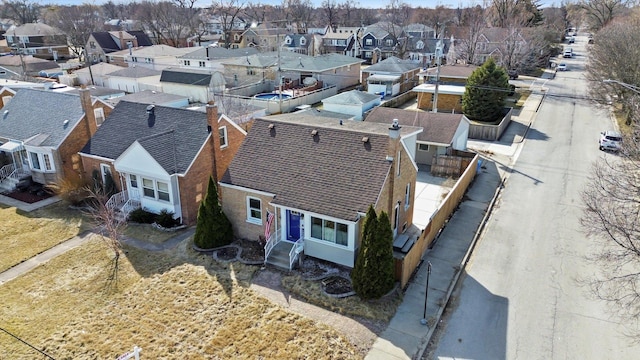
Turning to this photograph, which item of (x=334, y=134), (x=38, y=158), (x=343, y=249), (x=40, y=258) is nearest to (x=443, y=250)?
(x=343, y=249)

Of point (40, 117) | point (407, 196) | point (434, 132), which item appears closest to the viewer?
point (407, 196)

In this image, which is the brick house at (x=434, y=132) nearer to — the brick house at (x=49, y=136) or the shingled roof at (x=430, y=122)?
the shingled roof at (x=430, y=122)

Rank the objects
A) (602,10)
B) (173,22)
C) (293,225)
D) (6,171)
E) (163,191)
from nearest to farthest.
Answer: (293,225) < (163,191) < (6,171) < (602,10) < (173,22)

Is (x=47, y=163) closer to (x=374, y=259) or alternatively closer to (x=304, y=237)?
(x=304, y=237)

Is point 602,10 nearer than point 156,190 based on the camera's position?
No

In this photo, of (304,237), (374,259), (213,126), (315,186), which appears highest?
(213,126)

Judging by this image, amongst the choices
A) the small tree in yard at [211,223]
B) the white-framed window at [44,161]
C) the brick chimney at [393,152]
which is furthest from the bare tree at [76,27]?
the brick chimney at [393,152]

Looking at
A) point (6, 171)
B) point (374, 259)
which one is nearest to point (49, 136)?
point (6, 171)

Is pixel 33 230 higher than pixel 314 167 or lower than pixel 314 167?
lower
